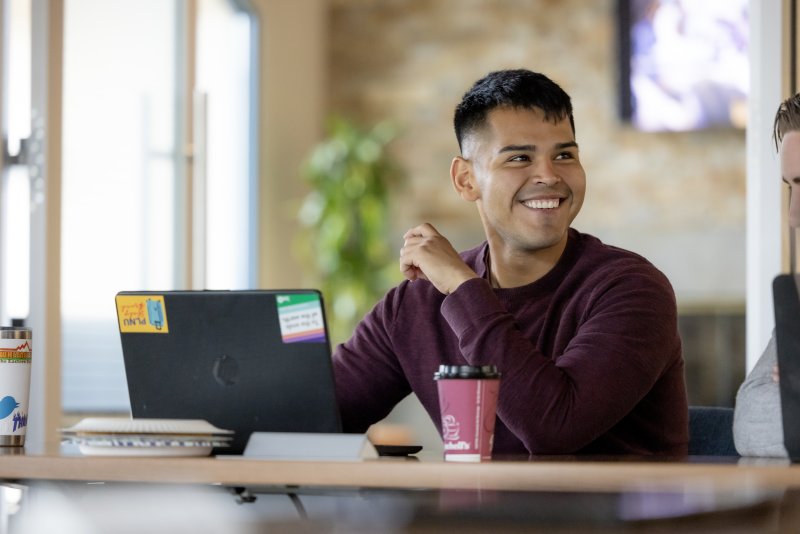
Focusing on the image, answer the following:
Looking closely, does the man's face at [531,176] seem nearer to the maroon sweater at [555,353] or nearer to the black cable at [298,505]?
the maroon sweater at [555,353]

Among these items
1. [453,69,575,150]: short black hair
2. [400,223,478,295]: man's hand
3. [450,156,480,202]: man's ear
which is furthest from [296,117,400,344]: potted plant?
[400,223,478,295]: man's hand

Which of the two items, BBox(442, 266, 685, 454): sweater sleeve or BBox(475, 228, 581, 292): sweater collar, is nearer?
BBox(442, 266, 685, 454): sweater sleeve

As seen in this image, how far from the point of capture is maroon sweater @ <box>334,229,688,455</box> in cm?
152

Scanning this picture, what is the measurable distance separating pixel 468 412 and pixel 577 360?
341 mm

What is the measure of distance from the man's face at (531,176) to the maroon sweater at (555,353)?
0.07 meters

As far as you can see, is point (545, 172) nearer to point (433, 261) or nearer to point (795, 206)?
point (433, 261)

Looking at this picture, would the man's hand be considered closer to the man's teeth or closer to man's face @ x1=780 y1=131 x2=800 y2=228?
the man's teeth

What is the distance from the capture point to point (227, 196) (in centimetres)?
534

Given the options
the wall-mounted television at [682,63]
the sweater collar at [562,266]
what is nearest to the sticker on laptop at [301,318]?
the sweater collar at [562,266]

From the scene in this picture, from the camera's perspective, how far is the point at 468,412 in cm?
128

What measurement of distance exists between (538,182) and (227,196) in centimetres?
355

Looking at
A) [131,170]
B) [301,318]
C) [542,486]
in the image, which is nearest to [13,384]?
[301,318]

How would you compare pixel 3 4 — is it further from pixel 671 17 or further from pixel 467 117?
pixel 671 17

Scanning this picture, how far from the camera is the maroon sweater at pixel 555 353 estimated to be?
1520 millimetres
